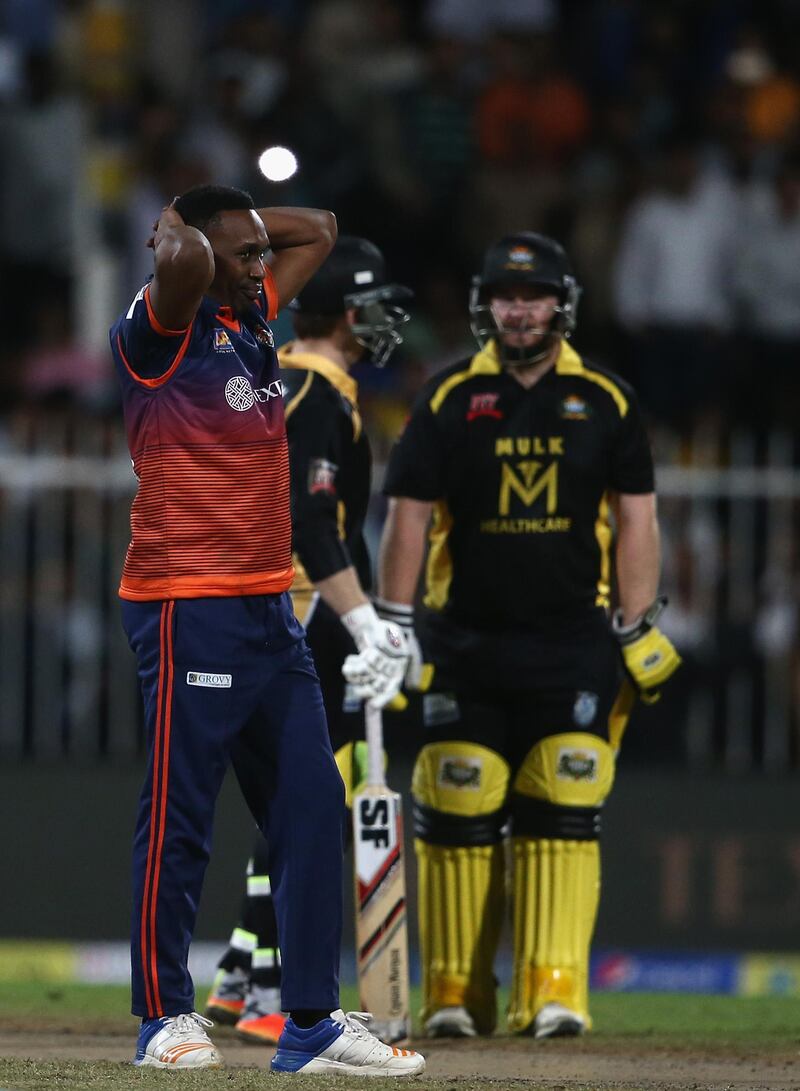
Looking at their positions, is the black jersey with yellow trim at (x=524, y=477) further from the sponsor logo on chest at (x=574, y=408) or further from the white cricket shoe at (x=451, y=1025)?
the white cricket shoe at (x=451, y=1025)

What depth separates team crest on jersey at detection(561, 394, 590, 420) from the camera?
23.3 ft

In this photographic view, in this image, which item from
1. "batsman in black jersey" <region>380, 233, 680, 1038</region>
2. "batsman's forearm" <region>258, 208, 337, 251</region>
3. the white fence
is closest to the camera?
"batsman's forearm" <region>258, 208, 337, 251</region>

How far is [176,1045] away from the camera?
5.30m

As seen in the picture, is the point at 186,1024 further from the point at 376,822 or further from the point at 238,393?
the point at 238,393

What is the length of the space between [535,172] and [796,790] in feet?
15.6

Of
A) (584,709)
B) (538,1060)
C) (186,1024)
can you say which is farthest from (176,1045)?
(584,709)

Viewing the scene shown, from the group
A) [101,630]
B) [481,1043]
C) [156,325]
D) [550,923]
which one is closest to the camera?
[156,325]

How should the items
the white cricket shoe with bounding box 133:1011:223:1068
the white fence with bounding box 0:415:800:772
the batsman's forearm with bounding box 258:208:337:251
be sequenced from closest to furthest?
the white cricket shoe with bounding box 133:1011:223:1068
the batsman's forearm with bounding box 258:208:337:251
the white fence with bounding box 0:415:800:772

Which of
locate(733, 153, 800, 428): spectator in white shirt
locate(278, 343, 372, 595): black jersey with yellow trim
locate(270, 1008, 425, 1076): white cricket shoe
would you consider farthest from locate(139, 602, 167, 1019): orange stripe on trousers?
locate(733, 153, 800, 428): spectator in white shirt

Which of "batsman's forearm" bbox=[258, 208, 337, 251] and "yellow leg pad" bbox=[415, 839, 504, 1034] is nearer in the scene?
"batsman's forearm" bbox=[258, 208, 337, 251]

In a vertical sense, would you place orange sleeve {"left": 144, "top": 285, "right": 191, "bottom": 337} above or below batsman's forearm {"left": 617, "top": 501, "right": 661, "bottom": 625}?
above

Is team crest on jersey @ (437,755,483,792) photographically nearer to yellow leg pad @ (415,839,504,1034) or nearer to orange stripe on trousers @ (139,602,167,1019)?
yellow leg pad @ (415,839,504,1034)

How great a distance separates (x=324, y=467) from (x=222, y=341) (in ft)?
4.31

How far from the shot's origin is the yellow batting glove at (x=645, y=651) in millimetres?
7207
